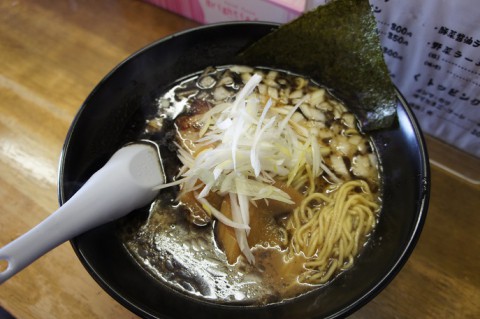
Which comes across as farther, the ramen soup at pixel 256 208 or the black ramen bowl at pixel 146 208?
the ramen soup at pixel 256 208

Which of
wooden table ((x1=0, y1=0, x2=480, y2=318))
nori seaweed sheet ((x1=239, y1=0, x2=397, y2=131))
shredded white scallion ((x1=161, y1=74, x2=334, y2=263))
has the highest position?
nori seaweed sheet ((x1=239, y1=0, x2=397, y2=131))

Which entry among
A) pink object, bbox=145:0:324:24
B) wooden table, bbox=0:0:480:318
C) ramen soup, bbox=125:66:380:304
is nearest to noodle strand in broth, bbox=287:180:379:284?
ramen soup, bbox=125:66:380:304

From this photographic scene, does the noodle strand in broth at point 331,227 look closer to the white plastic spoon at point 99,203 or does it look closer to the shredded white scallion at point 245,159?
the shredded white scallion at point 245,159

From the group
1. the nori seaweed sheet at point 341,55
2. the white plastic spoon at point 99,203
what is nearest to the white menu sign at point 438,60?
the nori seaweed sheet at point 341,55

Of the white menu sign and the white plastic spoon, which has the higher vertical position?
the white menu sign

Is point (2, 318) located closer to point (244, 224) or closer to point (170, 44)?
point (244, 224)

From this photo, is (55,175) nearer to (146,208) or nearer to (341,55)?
(146,208)

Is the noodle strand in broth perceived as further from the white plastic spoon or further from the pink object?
the pink object
